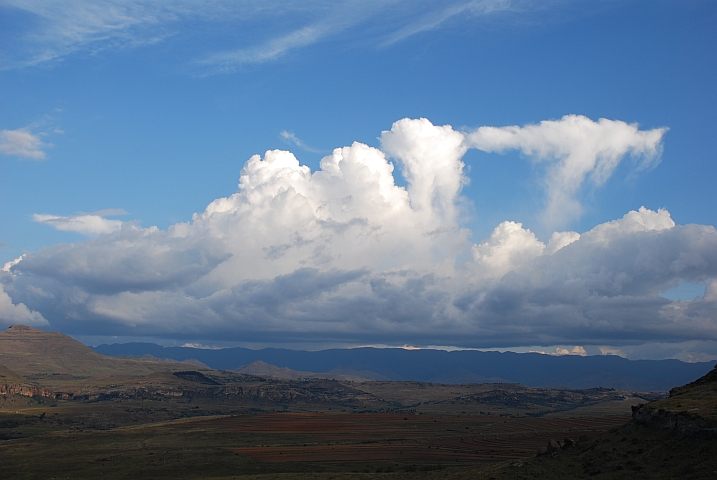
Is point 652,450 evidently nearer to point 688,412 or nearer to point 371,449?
point 688,412

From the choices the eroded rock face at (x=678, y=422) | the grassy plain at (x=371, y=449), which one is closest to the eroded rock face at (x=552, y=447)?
the grassy plain at (x=371, y=449)

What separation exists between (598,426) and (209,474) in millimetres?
89733

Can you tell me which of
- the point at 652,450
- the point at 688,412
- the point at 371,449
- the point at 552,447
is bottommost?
the point at 371,449

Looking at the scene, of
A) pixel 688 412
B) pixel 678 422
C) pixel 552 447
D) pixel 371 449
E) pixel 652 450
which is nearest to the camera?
pixel 688 412

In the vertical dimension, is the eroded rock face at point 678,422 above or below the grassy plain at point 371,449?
above

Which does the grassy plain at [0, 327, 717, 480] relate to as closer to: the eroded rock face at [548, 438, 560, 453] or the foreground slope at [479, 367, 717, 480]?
the foreground slope at [479, 367, 717, 480]

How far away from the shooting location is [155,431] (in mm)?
160875

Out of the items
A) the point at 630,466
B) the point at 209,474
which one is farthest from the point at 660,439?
the point at 209,474

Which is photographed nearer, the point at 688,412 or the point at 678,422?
the point at 688,412

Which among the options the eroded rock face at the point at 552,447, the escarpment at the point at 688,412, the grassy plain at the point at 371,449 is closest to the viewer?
the escarpment at the point at 688,412

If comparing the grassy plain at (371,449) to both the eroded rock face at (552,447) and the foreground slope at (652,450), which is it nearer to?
the foreground slope at (652,450)

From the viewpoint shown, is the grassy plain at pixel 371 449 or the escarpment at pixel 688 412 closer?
the escarpment at pixel 688 412

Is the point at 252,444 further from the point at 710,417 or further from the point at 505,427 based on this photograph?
the point at 710,417

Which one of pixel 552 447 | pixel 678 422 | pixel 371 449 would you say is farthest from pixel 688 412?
pixel 371 449
